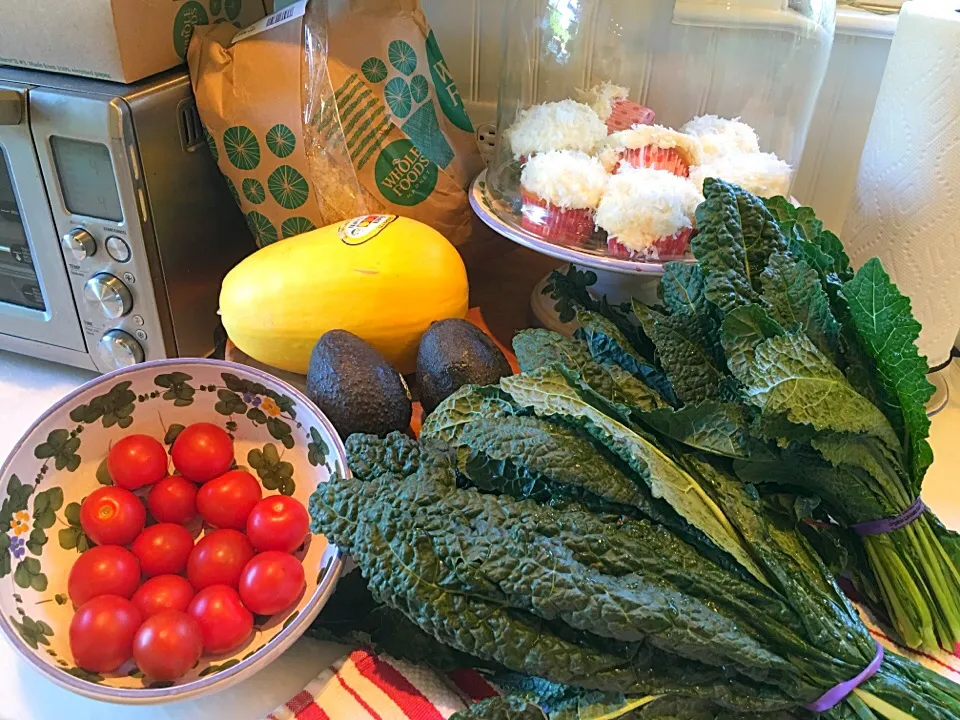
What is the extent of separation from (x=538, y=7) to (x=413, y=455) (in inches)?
24.4

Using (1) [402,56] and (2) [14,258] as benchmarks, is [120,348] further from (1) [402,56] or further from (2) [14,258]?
(1) [402,56]

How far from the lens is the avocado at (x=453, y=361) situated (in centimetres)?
66

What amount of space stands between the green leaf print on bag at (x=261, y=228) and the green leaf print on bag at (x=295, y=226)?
0.01 meters

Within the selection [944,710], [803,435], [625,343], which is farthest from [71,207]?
[944,710]

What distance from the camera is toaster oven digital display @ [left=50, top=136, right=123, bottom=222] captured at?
654 mm

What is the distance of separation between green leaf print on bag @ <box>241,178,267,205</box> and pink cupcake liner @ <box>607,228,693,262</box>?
358 millimetres

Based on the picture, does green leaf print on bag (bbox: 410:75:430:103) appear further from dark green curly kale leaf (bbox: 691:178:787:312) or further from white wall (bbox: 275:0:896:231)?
dark green curly kale leaf (bbox: 691:178:787:312)

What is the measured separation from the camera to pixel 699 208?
552mm

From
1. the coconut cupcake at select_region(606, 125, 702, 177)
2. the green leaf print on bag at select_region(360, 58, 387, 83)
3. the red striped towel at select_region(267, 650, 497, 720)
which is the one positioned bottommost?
the red striped towel at select_region(267, 650, 497, 720)

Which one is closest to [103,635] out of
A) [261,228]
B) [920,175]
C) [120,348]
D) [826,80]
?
[120,348]

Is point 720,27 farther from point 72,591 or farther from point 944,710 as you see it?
point 72,591

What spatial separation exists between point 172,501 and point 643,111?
63cm

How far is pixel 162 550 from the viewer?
0.58 meters

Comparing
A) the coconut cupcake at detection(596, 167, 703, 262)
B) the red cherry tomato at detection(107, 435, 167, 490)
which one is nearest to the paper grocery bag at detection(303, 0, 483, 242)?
the coconut cupcake at detection(596, 167, 703, 262)
